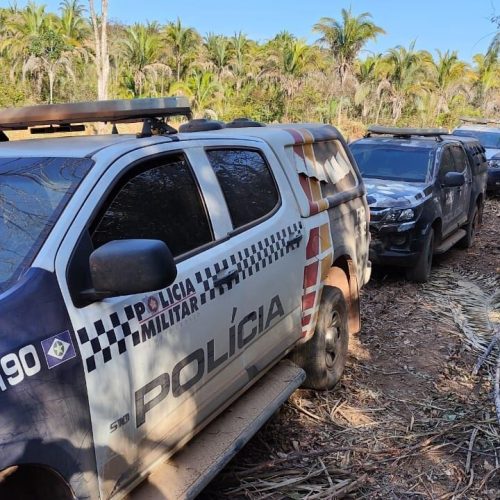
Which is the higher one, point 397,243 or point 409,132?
point 409,132

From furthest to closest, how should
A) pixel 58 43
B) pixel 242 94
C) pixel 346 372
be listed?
1. pixel 242 94
2. pixel 58 43
3. pixel 346 372

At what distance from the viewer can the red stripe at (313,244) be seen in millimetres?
3765

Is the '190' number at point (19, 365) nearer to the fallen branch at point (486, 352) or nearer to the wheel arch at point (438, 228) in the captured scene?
the fallen branch at point (486, 352)

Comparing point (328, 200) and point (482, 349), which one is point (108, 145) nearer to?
point (328, 200)

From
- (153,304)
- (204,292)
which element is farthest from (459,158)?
(153,304)

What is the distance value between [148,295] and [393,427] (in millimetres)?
2334

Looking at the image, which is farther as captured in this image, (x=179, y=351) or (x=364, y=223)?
(x=364, y=223)

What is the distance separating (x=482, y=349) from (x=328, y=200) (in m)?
2.23

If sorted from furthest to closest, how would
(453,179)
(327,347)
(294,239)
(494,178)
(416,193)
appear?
(494,178), (453,179), (416,193), (327,347), (294,239)

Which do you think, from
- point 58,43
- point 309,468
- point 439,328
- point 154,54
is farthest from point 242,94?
point 309,468

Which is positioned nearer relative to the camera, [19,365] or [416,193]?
[19,365]

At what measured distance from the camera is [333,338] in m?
4.32

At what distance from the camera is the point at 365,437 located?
3764mm

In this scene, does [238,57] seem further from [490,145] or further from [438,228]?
[438,228]
